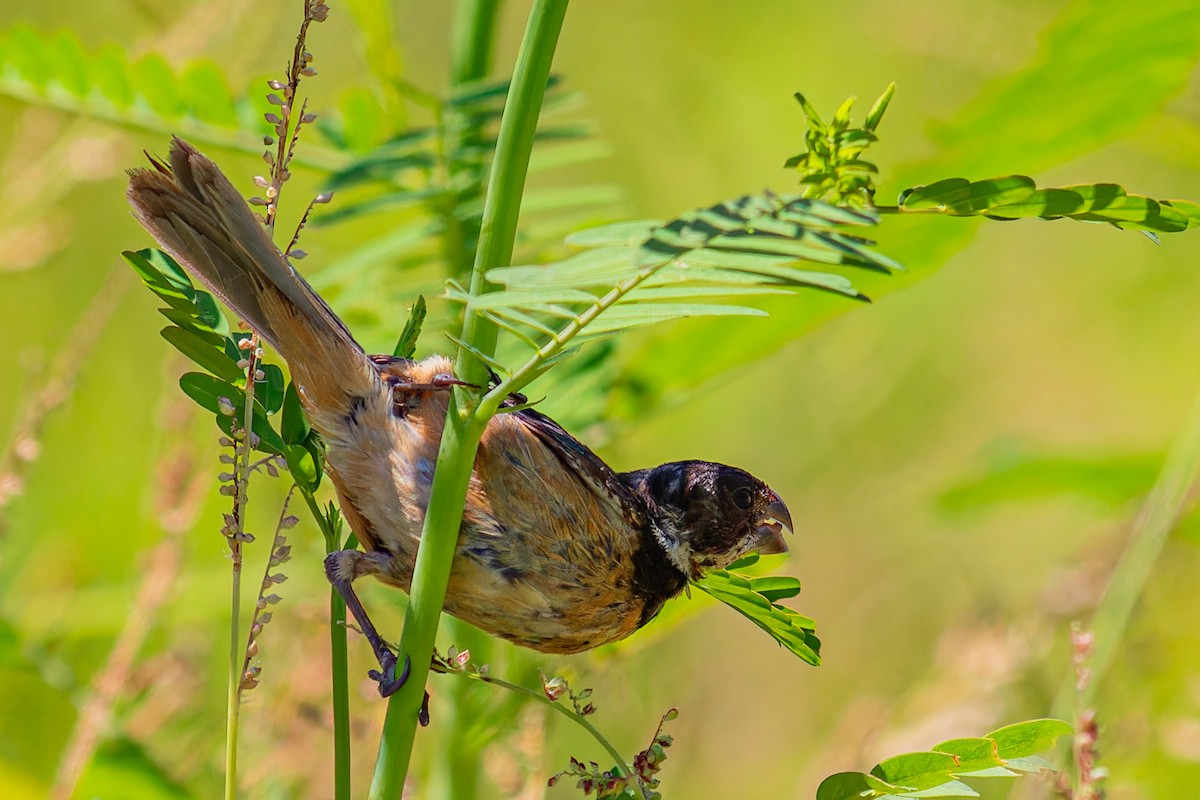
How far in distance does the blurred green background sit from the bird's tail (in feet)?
1.80

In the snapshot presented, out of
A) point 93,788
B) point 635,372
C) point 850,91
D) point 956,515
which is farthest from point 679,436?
point 93,788

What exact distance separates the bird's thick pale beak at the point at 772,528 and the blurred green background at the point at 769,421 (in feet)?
1.05

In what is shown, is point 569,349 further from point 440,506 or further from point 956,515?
point 956,515

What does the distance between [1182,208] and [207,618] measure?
3008 mm

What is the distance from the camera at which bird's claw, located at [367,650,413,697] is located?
1387mm

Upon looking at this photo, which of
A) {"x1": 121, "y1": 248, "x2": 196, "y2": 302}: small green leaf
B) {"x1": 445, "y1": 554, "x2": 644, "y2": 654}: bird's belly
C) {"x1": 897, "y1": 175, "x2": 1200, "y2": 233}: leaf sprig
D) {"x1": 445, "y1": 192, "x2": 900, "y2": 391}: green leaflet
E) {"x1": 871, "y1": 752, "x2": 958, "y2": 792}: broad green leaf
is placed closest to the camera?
{"x1": 445, "y1": 192, "x2": 900, "y2": 391}: green leaflet

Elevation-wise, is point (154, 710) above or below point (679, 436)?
below

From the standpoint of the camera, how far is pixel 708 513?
2455 millimetres

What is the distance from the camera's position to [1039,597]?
320 centimetres

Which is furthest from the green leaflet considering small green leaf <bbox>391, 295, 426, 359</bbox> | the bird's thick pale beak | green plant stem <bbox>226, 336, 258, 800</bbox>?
the bird's thick pale beak

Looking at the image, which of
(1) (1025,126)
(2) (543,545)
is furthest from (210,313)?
(1) (1025,126)

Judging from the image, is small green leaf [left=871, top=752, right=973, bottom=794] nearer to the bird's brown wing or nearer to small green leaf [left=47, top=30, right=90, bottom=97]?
the bird's brown wing

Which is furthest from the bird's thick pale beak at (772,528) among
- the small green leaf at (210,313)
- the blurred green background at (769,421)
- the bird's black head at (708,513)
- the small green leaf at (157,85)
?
the small green leaf at (157,85)

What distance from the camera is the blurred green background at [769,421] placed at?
8.61 feet
